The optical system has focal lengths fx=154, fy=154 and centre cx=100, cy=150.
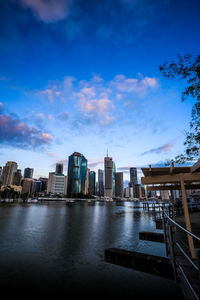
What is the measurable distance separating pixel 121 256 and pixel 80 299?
8.61ft

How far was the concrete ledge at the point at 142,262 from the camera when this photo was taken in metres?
6.09

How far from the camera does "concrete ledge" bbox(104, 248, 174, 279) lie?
20.0ft

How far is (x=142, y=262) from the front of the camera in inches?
259

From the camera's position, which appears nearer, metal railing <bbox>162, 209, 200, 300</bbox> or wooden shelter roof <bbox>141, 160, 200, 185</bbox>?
metal railing <bbox>162, 209, 200, 300</bbox>

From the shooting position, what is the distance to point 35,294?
548cm

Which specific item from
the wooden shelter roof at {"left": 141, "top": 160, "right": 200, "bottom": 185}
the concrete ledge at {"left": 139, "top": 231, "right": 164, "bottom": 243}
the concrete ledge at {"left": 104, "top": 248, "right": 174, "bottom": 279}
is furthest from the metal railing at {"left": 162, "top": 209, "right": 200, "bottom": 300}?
the concrete ledge at {"left": 139, "top": 231, "right": 164, "bottom": 243}

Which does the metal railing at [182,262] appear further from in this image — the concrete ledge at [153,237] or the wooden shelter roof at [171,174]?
the concrete ledge at [153,237]

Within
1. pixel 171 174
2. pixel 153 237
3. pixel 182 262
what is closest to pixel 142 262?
pixel 182 262

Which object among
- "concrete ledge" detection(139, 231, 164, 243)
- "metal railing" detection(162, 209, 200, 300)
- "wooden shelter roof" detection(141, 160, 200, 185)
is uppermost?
"wooden shelter roof" detection(141, 160, 200, 185)

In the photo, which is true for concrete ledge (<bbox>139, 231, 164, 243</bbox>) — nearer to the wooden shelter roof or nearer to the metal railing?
the metal railing

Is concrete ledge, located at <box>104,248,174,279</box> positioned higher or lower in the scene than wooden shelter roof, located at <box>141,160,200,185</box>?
lower

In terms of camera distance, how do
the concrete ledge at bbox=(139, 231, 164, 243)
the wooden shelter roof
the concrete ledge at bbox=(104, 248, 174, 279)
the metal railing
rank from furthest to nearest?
the concrete ledge at bbox=(139, 231, 164, 243), the wooden shelter roof, the concrete ledge at bbox=(104, 248, 174, 279), the metal railing

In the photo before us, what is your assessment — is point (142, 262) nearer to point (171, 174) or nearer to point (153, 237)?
point (171, 174)

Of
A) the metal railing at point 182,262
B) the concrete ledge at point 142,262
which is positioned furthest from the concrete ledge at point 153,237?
the metal railing at point 182,262
